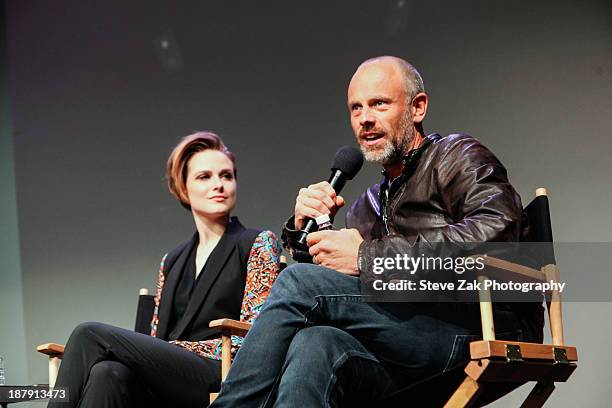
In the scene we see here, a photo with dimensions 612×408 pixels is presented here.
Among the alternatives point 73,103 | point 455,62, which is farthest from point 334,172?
point 73,103

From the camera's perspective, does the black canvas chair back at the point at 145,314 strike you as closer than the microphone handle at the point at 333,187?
No

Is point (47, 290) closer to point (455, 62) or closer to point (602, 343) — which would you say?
point (455, 62)

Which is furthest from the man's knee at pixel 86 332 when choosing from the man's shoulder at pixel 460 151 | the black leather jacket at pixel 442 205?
the man's shoulder at pixel 460 151

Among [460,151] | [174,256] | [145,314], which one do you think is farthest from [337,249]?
[145,314]

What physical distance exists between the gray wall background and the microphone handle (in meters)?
1.34

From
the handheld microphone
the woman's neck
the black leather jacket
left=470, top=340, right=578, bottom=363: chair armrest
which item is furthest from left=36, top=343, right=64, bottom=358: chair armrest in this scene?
left=470, top=340, right=578, bottom=363: chair armrest

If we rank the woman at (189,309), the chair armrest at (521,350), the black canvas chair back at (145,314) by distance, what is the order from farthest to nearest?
the black canvas chair back at (145,314), the woman at (189,309), the chair armrest at (521,350)

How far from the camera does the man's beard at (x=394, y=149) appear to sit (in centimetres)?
223

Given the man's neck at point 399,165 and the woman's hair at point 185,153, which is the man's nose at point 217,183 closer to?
the woman's hair at point 185,153

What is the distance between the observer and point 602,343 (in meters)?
3.04

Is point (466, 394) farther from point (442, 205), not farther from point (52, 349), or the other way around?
point (52, 349)

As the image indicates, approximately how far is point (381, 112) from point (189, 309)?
1.10m

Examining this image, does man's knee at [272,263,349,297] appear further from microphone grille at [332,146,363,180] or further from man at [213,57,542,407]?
microphone grille at [332,146,363,180]

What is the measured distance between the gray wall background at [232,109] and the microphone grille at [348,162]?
127cm
